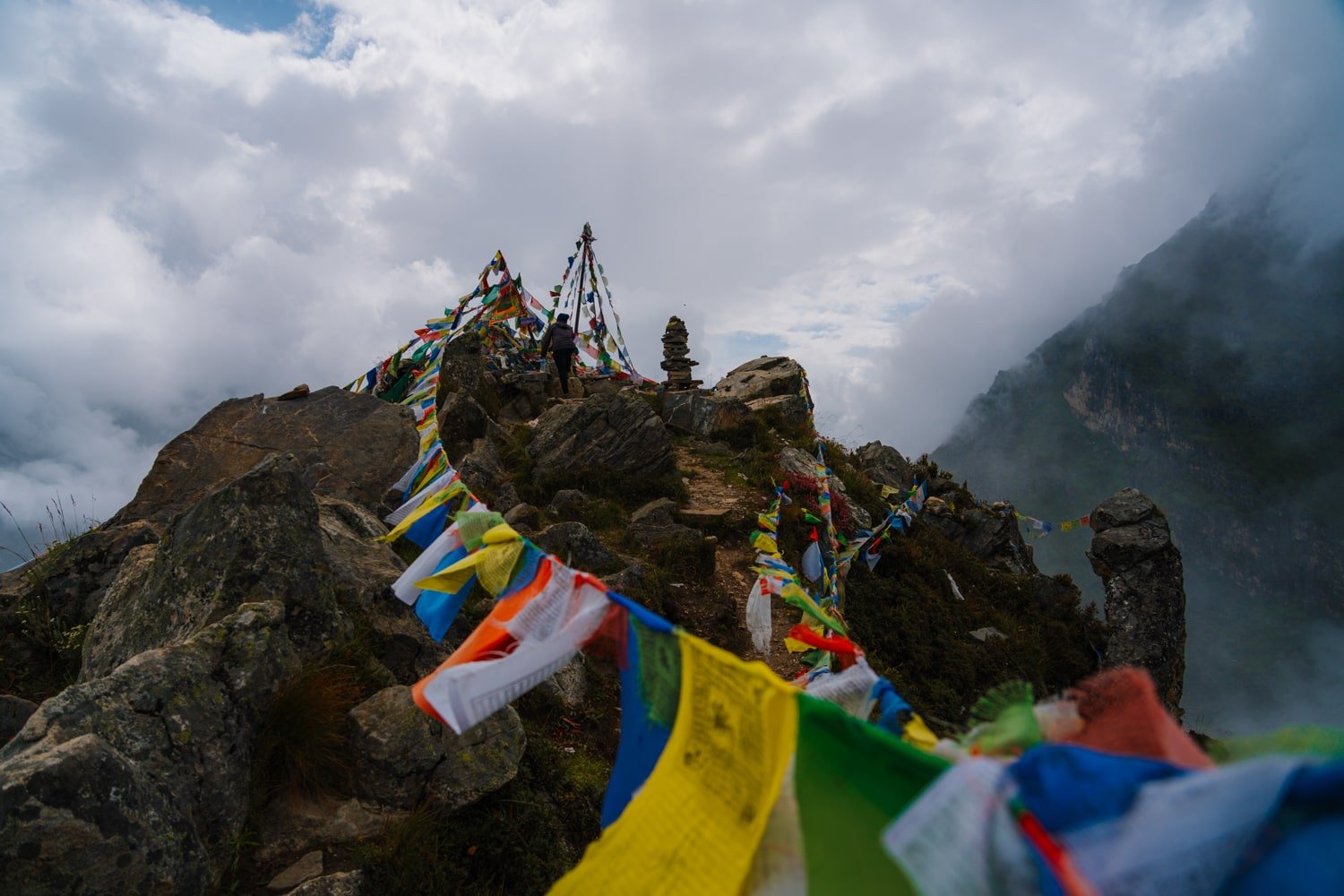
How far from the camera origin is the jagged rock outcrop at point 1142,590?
1791 centimetres

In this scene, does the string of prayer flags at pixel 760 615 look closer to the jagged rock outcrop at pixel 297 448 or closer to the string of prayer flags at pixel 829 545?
the string of prayer flags at pixel 829 545

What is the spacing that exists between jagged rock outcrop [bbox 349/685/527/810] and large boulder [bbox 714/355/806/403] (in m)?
18.2

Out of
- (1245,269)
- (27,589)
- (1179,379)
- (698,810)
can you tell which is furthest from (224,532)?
(1245,269)

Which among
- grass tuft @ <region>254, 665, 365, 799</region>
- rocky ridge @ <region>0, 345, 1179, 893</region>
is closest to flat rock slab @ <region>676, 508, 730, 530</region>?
rocky ridge @ <region>0, 345, 1179, 893</region>

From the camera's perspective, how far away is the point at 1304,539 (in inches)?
3725

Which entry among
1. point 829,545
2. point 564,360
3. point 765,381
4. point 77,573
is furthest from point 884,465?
point 77,573

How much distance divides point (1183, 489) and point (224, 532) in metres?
144

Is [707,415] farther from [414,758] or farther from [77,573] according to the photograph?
[414,758]

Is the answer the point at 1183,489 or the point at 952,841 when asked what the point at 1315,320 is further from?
the point at 952,841

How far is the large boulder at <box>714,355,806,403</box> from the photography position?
76.7 ft

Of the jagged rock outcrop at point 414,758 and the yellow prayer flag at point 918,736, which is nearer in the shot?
the yellow prayer flag at point 918,736

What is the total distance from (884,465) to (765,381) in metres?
5.25

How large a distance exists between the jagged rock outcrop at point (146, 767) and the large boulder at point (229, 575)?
43cm

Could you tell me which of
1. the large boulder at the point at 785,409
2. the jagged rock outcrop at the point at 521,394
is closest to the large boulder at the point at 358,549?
the jagged rock outcrop at the point at 521,394
